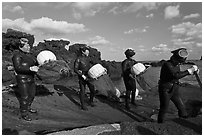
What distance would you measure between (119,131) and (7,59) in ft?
62.6

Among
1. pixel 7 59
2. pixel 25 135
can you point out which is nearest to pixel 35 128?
pixel 25 135

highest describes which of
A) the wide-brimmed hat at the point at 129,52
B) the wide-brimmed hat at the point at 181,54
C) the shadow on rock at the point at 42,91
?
the wide-brimmed hat at the point at 129,52

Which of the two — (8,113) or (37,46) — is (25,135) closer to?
(8,113)

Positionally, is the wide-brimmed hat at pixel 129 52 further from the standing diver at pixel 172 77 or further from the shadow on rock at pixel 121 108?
the standing diver at pixel 172 77

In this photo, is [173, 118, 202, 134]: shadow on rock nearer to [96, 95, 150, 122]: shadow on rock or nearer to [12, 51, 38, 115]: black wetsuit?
[96, 95, 150, 122]: shadow on rock

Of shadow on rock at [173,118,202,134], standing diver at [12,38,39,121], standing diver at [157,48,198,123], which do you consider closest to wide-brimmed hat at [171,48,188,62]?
standing diver at [157,48,198,123]

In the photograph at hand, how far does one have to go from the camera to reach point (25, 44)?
19.4 ft

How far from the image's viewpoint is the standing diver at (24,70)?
5771 mm

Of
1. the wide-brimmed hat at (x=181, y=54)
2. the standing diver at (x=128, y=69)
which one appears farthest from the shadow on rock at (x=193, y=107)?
the wide-brimmed hat at (x=181, y=54)

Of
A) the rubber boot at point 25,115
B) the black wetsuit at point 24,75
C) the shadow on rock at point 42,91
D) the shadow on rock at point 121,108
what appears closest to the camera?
the black wetsuit at point 24,75

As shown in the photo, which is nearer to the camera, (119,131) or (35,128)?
(119,131)

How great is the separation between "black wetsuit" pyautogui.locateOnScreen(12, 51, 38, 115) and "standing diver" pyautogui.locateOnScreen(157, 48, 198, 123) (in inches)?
119

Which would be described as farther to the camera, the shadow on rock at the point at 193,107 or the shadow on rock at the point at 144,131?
the shadow on rock at the point at 193,107

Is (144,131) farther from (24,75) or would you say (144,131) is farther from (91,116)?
(24,75)
